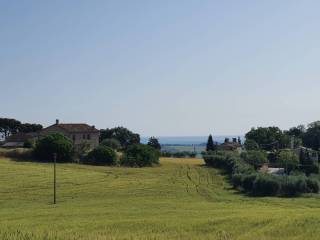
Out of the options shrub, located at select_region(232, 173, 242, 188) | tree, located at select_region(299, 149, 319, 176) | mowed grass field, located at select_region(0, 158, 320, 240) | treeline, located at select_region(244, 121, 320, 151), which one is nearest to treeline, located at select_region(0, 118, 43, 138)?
treeline, located at select_region(244, 121, 320, 151)

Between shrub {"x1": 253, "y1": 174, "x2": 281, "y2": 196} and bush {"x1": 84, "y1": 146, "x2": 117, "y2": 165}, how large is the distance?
5380 cm

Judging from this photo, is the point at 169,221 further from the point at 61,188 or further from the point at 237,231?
the point at 61,188

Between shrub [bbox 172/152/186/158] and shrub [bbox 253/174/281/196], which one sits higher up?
shrub [bbox 172/152/186/158]

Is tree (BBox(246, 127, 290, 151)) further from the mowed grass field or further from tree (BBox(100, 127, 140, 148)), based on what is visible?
the mowed grass field

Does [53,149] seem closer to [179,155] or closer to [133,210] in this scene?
[179,155]

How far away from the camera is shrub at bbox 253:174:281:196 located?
6078 cm

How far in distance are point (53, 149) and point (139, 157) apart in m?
16.2

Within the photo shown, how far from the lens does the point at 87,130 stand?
153 metres

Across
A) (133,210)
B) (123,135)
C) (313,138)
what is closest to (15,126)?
(123,135)

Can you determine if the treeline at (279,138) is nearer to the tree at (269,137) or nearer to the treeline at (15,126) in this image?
the tree at (269,137)

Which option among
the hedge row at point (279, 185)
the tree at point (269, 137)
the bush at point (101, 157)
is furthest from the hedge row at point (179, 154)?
the hedge row at point (279, 185)

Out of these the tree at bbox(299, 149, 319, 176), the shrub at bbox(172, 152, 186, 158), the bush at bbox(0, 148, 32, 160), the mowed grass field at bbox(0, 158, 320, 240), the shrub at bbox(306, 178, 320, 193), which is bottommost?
the mowed grass field at bbox(0, 158, 320, 240)

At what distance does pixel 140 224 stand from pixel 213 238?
6.16 m

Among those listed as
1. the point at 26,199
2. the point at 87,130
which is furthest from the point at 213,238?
the point at 87,130
